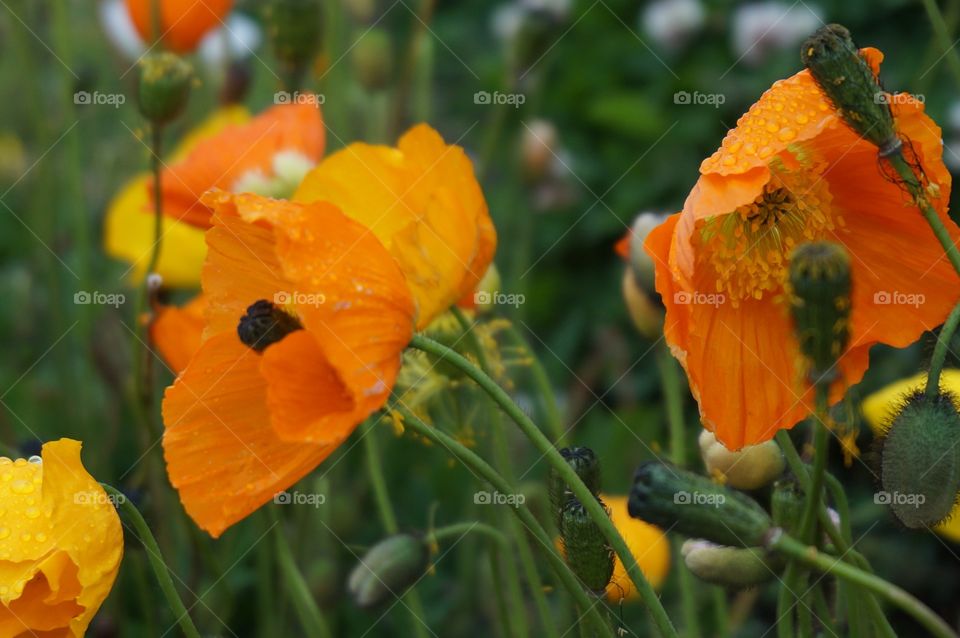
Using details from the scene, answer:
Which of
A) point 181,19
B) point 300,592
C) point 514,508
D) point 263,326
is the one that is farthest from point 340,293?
point 181,19

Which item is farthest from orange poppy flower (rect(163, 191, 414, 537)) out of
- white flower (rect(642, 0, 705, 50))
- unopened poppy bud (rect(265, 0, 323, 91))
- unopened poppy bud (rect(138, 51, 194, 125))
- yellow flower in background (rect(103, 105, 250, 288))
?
white flower (rect(642, 0, 705, 50))

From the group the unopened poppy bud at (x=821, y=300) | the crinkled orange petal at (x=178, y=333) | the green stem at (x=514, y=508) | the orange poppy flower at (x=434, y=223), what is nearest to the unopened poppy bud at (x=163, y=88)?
the crinkled orange petal at (x=178, y=333)

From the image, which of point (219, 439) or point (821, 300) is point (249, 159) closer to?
point (219, 439)

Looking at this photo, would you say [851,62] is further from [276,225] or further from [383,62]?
[383,62]

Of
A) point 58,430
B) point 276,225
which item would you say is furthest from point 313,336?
point 58,430

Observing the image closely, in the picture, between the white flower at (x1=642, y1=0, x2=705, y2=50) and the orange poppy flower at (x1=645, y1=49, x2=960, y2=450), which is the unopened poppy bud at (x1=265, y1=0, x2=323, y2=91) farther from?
the white flower at (x1=642, y1=0, x2=705, y2=50)

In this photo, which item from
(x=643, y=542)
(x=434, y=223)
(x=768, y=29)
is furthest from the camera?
(x=768, y=29)
